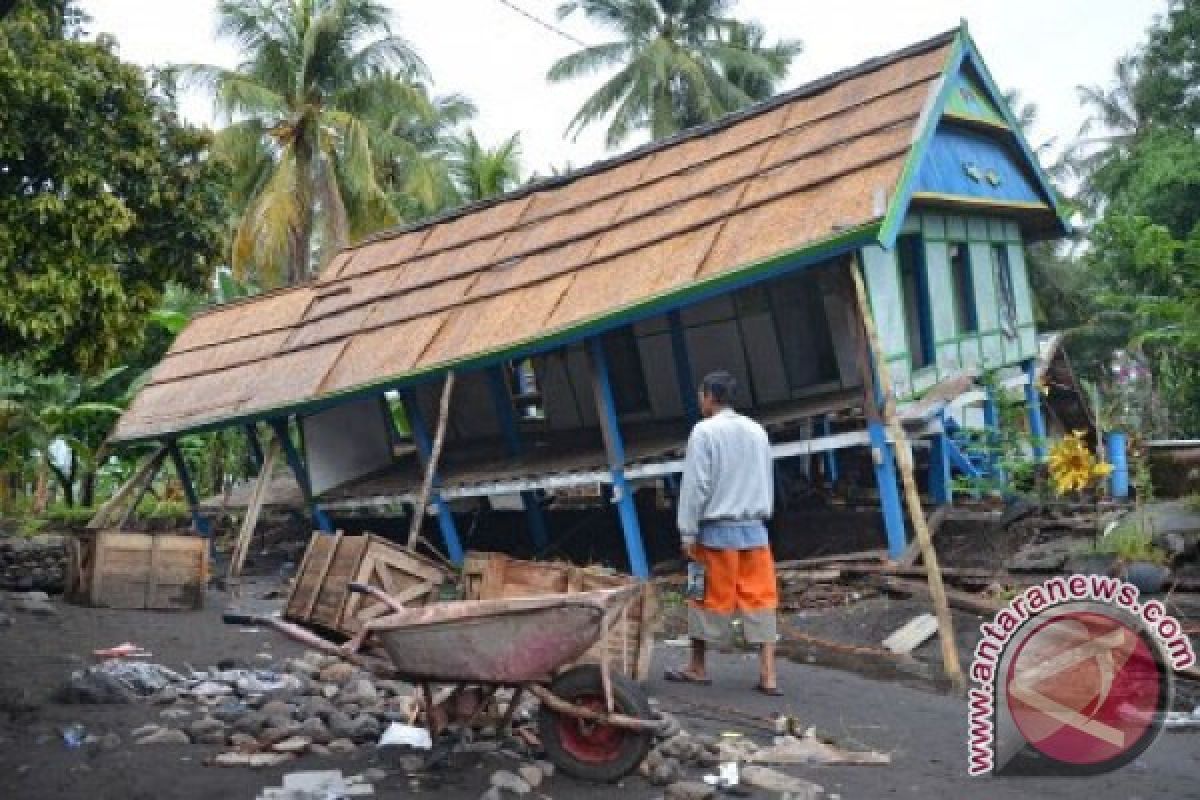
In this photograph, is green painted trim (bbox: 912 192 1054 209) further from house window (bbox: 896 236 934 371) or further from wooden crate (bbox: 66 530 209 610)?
wooden crate (bbox: 66 530 209 610)

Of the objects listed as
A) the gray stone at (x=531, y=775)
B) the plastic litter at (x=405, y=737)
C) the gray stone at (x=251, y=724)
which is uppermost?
the gray stone at (x=251, y=724)

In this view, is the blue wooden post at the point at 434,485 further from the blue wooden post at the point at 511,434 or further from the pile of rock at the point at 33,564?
the pile of rock at the point at 33,564

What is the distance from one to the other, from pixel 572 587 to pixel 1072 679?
2958 millimetres

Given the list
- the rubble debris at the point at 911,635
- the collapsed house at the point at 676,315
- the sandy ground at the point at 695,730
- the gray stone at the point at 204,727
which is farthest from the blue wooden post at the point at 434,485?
the gray stone at the point at 204,727

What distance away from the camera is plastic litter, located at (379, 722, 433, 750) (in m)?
5.50

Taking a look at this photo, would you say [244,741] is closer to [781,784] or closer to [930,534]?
[781,784]

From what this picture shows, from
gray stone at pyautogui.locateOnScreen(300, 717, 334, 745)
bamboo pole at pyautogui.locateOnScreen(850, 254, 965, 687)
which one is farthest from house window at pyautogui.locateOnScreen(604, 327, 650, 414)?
gray stone at pyautogui.locateOnScreen(300, 717, 334, 745)

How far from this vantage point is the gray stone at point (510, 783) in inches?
188

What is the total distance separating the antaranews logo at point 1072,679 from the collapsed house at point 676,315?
2.78 meters

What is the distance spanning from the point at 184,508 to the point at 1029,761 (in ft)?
68.3

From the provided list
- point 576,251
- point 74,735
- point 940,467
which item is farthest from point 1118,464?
point 74,735

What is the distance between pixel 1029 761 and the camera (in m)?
5.43

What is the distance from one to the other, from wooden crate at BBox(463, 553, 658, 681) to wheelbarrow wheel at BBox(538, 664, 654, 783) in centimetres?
97

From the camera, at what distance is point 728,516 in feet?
21.5
